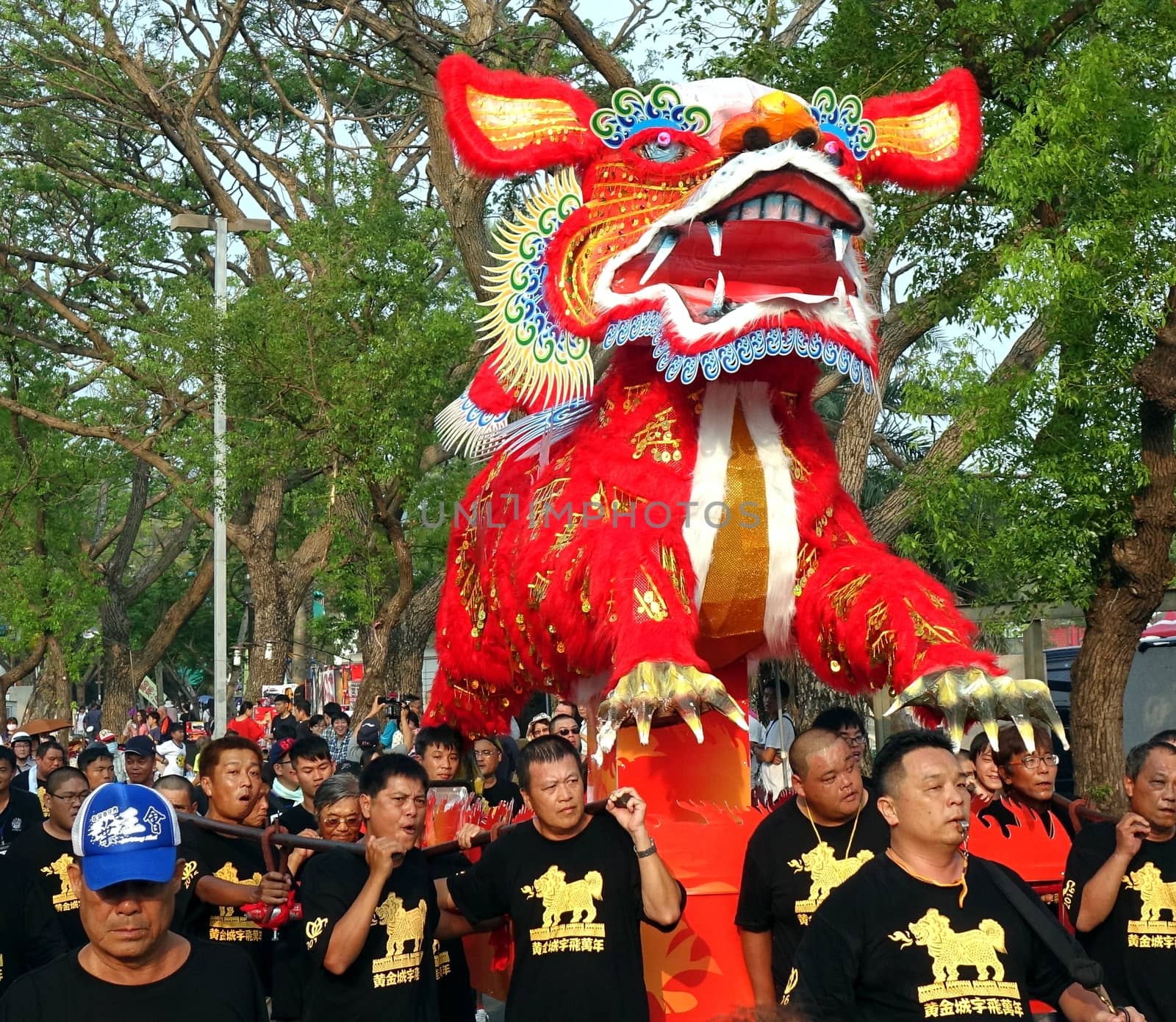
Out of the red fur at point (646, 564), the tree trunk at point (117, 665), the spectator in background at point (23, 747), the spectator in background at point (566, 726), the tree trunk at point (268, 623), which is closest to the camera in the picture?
the red fur at point (646, 564)

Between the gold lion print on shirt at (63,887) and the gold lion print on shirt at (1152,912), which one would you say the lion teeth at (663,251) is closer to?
the gold lion print on shirt at (1152,912)

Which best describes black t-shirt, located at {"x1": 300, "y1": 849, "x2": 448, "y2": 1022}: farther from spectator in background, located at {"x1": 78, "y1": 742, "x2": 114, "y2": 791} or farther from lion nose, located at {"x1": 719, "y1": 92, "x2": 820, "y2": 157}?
spectator in background, located at {"x1": 78, "y1": 742, "x2": 114, "y2": 791}

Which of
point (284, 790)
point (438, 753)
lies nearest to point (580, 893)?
point (438, 753)

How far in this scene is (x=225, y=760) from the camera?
183 inches

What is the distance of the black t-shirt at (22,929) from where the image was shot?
145 inches

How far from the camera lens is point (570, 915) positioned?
3867 mm

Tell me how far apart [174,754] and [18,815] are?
375 inches

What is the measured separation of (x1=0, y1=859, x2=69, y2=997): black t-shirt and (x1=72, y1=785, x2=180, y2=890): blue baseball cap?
123cm

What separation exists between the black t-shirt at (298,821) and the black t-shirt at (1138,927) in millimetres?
2379

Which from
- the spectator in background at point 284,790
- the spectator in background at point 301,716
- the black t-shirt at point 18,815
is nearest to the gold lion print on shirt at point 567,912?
the black t-shirt at point 18,815

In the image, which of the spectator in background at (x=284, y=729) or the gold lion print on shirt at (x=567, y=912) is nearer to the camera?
the gold lion print on shirt at (x=567, y=912)

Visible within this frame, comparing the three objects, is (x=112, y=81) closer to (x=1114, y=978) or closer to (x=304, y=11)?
(x=304, y=11)

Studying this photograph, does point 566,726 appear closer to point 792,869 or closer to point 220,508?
point 792,869

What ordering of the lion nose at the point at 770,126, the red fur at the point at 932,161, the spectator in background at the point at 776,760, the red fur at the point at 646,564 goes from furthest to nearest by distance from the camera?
the spectator in background at the point at 776,760, the red fur at the point at 932,161, the lion nose at the point at 770,126, the red fur at the point at 646,564
